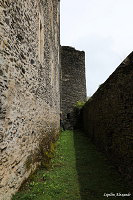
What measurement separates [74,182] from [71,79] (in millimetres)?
16530

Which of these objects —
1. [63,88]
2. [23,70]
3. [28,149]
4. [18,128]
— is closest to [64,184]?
[28,149]

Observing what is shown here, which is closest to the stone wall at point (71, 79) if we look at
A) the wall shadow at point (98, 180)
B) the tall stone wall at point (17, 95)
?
the wall shadow at point (98, 180)

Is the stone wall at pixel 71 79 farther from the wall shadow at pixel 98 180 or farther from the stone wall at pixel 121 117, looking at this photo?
the wall shadow at pixel 98 180

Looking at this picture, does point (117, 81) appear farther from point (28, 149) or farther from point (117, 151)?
point (28, 149)

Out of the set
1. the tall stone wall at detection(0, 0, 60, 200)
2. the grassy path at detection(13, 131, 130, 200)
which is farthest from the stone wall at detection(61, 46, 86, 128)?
the tall stone wall at detection(0, 0, 60, 200)

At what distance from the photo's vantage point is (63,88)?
19438mm

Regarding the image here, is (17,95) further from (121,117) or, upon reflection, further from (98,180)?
(121,117)

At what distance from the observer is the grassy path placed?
3359 millimetres

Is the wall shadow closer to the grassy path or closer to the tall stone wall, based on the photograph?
the grassy path

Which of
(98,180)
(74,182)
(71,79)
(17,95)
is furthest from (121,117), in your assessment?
(71,79)

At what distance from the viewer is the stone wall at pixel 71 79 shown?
19.0 meters

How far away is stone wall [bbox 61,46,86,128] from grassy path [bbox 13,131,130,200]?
13199mm

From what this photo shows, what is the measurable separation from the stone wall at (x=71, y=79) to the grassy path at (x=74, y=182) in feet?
43.3

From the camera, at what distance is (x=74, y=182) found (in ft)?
13.0
